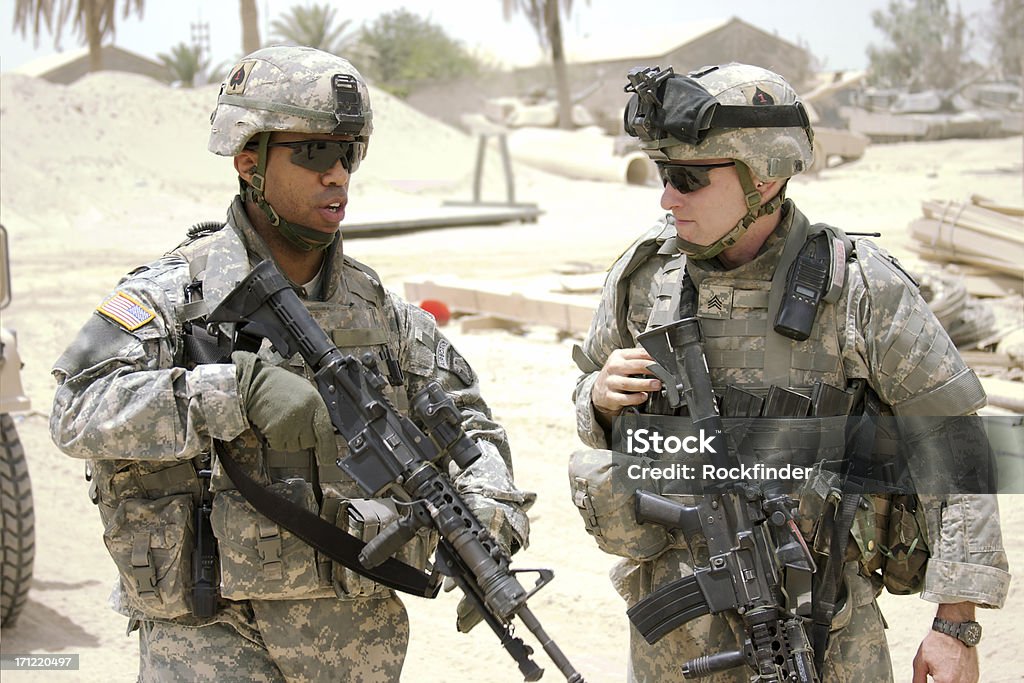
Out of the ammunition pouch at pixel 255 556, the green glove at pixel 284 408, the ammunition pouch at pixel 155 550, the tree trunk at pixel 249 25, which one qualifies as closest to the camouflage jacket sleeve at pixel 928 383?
the green glove at pixel 284 408

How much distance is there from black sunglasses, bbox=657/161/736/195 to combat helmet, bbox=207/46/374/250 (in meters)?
0.74

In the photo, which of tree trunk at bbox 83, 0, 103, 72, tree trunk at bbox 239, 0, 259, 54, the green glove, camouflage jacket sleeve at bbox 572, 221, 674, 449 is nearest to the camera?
the green glove

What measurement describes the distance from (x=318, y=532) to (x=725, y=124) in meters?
1.34

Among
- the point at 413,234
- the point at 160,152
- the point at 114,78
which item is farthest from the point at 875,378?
the point at 114,78

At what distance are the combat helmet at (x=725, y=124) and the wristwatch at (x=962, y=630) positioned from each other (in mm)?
995

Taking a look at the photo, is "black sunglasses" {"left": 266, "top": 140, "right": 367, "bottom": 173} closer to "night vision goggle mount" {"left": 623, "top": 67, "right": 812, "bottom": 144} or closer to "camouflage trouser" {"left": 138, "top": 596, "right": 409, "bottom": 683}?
"night vision goggle mount" {"left": 623, "top": 67, "right": 812, "bottom": 144}

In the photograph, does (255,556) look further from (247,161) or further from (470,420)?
(247,161)

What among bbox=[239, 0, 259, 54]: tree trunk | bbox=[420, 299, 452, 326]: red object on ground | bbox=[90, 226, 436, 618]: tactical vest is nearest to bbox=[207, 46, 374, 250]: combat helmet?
bbox=[90, 226, 436, 618]: tactical vest

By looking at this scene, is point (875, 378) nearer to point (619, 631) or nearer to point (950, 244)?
point (619, 631)

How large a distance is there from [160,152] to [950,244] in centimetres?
1559

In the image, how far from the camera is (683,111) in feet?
9.30

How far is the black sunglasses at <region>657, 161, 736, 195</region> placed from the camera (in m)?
2.90

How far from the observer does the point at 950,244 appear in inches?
470

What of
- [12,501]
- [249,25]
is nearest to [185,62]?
[249,25]
